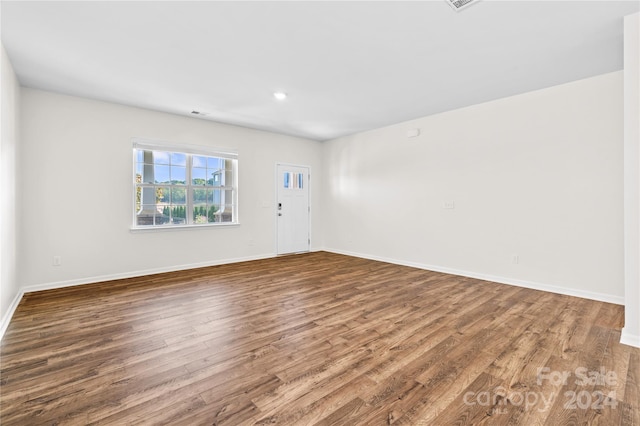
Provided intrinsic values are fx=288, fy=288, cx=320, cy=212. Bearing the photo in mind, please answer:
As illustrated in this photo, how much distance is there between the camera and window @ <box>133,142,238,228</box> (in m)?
4.79

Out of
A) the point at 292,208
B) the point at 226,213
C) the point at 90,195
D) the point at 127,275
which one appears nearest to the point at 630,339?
the point at 292,208

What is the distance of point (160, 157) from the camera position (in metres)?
4.96

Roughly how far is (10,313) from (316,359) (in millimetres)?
3326

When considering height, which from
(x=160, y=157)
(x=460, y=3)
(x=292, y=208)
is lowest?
(x=292, y=208)

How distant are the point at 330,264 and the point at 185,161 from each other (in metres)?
3.31

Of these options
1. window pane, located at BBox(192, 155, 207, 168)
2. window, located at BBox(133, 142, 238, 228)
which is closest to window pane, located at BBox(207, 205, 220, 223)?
window, located at BBox(133, 142, 238, 228)

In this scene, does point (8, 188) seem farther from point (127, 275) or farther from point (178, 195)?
point (178, 195)

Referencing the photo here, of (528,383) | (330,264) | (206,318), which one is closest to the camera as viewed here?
(528,383)

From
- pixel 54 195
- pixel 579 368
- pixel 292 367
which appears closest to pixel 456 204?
pixel 579 368

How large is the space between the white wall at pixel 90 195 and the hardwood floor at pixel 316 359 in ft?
2.11

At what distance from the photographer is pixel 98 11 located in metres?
2.32

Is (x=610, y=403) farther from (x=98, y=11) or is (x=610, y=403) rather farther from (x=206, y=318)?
(x=98, y=11)

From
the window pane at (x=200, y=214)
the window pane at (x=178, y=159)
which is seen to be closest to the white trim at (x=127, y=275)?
the window pane at (x=200, y=214)

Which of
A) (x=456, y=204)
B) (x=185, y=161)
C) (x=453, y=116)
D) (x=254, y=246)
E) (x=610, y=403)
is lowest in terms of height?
(x=610, y=403)
